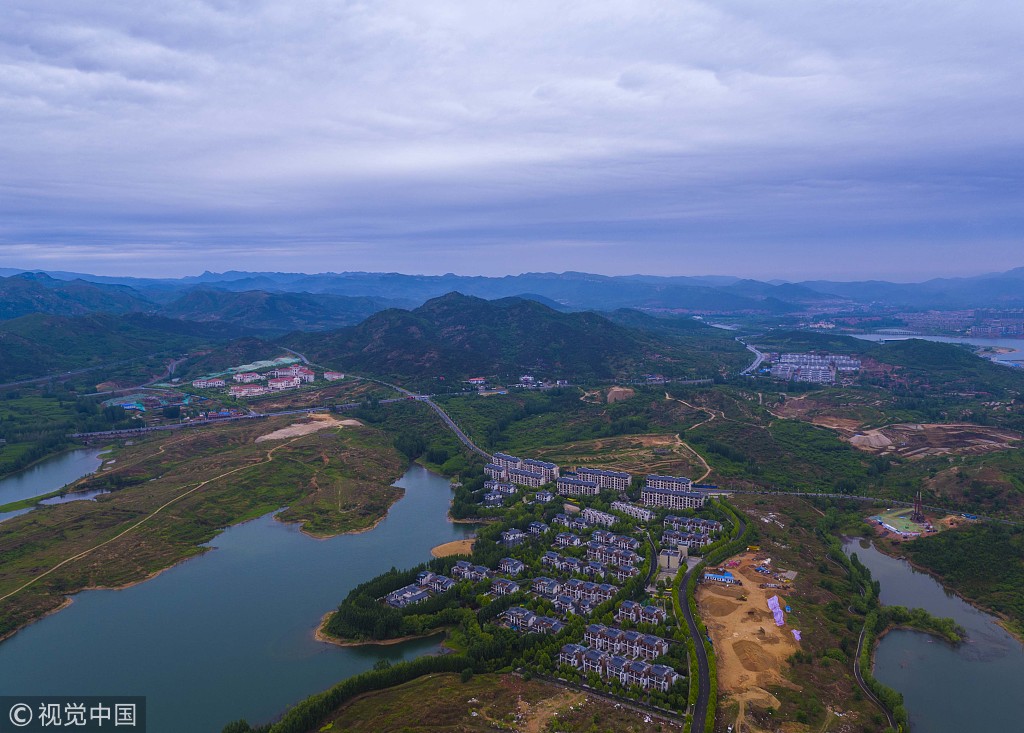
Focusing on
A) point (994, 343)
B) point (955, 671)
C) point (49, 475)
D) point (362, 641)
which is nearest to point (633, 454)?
point (955, 671)

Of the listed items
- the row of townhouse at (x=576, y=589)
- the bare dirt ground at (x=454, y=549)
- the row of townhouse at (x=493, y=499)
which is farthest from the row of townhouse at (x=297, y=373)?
the row of townhouse at (x=576, y=589)

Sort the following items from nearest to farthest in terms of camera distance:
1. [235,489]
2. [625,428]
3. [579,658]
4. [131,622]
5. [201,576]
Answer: [579,658] < [131,622] < [201,576] < [235,489] < [625,428]

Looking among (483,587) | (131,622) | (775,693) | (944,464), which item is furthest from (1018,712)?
(131,622)

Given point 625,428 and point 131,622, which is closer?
point 131,622

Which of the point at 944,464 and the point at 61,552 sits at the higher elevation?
the point at 944,464

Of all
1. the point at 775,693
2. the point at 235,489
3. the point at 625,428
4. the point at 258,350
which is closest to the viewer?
the point at 775,693

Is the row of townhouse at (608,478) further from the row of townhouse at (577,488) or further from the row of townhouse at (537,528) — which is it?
the row of townhouse at (537,528)

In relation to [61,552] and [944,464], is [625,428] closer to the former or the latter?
[944,464]
